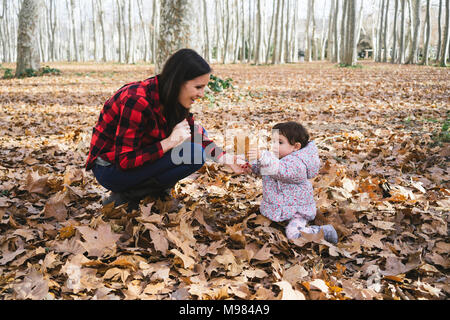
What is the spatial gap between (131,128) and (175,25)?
575 cm

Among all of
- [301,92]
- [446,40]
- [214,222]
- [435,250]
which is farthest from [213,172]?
[446,40]

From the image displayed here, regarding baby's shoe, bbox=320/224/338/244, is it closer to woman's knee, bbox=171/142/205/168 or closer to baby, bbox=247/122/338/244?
baby, bbox=247/122/338/244

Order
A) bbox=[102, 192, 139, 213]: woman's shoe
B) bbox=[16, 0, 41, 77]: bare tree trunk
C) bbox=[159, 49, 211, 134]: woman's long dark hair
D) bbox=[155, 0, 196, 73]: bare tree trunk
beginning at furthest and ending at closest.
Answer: bbox=[16, 0, 41, 77]: bare tree trunk → bbox=[155, 0, 196, 73]: bare tree trunk → bbox=[102, 192, 139, 213]: woman's shoe → bbox=[159, 49, 211, 134]: woman's long dark hair

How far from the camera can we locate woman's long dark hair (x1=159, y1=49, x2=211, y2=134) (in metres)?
2.19

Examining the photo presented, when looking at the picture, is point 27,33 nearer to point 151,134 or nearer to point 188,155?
point 151,134

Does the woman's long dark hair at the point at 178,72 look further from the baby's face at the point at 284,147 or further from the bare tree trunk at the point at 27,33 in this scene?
the bare tree trunk at the point at 27,33

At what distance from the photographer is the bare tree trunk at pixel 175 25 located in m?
7.37

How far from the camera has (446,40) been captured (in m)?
17.0

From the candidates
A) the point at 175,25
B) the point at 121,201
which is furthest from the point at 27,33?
the point at 121,201

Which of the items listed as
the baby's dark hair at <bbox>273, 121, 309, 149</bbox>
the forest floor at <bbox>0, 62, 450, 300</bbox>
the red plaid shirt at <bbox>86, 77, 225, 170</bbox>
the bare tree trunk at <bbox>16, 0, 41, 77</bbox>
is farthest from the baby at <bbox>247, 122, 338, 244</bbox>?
the bare tree trunk at <bbox>16, 0, 41, 77</bbox>

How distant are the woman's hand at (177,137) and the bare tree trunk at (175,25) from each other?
215 inches

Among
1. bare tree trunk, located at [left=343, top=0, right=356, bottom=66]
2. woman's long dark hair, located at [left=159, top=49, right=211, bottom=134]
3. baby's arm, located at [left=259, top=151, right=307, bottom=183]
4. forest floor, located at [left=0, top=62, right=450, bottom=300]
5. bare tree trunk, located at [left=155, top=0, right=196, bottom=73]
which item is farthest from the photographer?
bare tree trunk, located at [left=343, top=0, right=356, bottom=66]

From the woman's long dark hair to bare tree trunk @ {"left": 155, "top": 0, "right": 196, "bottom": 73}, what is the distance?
5.43m

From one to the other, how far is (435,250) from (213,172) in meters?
2.09
